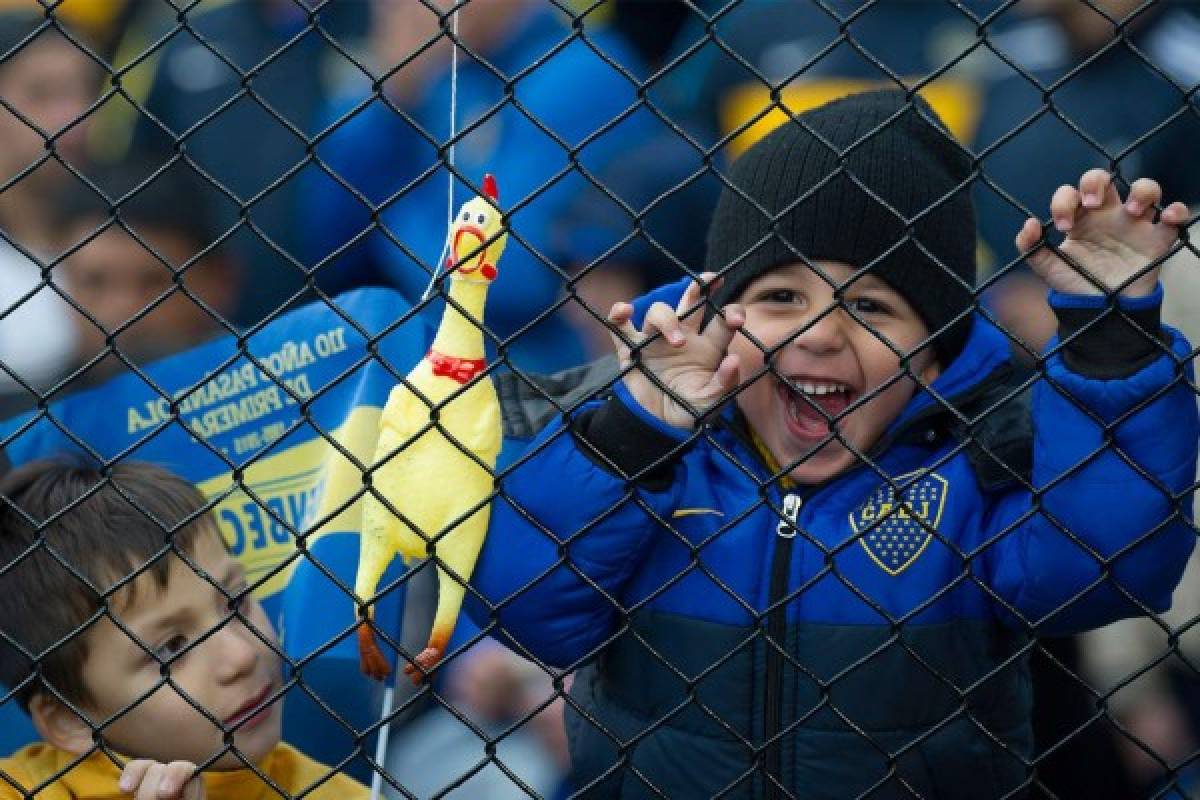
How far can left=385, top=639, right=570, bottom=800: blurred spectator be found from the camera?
322 centimetres

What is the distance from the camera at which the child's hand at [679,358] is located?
6.98 ft

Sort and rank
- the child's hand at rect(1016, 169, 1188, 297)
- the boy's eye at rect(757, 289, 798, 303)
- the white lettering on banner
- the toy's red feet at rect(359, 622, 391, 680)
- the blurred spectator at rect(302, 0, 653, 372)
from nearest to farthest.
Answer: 1. the child's hand at rect(1016, 169, 1188, 297)
2. the toy's red feet at rect(359, 622, 391, 680)
3. the boy's eye at rect(757, 289, 798, 303)
4. the white lettering on banner
5. the blurred spectator at rect(302, 0, 653, 372)

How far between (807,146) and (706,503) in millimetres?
500

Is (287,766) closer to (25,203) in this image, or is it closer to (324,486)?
(324,486)

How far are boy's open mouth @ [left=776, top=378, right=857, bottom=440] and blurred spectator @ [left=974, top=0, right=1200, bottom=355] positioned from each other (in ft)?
3.04

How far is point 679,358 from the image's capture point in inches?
86.1

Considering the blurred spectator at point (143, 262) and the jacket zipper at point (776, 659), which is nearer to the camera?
the jacket zipper at point (776, 659)

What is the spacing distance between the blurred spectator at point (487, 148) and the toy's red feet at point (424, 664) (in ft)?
4.53

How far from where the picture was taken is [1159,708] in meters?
3.29

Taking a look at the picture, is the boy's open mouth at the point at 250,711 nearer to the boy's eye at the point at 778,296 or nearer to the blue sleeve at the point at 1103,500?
the boy's eye at the point at 778,296

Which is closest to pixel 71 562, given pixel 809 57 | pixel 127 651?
pixel 127 651

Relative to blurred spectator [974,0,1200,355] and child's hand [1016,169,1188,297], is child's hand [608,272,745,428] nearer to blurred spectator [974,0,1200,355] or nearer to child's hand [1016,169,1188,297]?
child's hand [1016,169,1188,297]

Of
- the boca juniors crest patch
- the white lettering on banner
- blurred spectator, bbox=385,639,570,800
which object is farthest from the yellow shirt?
the boca juniors crest patch

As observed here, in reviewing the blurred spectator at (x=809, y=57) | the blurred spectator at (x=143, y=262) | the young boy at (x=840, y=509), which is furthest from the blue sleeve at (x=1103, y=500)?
the blurred spectator at (x=143, y=262)
